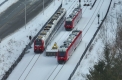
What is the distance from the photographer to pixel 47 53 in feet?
244

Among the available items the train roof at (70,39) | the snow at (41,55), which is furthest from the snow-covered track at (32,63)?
the train roof at (70,39)

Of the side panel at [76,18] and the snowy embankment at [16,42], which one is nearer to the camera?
the snowy embankment at [16,42]

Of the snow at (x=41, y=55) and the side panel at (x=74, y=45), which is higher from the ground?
the side panel at (x=74, y=45)

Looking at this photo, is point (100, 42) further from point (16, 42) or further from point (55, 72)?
point (16, 42)

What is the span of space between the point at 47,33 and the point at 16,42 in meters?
6.02

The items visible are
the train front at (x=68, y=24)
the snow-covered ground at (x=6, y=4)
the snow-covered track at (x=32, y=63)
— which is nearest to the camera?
the snow-covered track at (x=32, y=63)

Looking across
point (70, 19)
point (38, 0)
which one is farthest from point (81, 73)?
point (38, 0)

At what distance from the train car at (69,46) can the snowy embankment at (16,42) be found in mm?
8012

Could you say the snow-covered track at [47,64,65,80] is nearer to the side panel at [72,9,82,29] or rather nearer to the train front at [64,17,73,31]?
the train front at [64,17,73,31]

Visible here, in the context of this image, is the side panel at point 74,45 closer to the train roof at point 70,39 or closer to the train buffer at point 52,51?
the train roof at point 70,39

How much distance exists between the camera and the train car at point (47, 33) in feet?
246

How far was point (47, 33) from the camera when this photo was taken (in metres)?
77.3

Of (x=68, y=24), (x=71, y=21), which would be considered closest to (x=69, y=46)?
(x=71, y=21)

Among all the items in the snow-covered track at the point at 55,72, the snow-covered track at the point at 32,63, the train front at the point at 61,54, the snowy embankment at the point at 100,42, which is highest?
the train front at the point at 61,54
